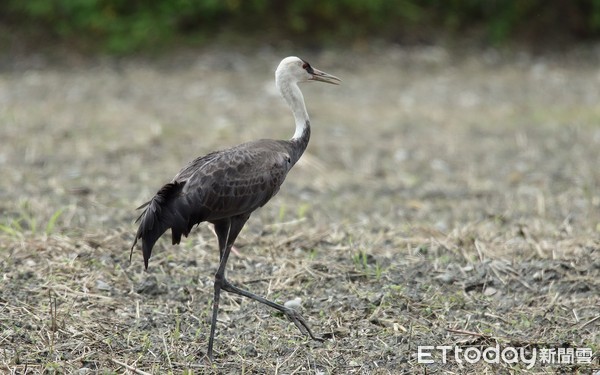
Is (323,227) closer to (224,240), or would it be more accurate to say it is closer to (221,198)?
(224,240)

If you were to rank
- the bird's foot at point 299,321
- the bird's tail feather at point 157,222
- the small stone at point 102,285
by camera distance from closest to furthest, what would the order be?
the bird's tail feather at point 157,222 < the bird's foot at point 299,321 < the small stone at point 102,285

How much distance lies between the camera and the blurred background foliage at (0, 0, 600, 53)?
1466 cm

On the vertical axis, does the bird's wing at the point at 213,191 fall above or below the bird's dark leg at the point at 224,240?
above

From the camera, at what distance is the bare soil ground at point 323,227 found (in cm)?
487

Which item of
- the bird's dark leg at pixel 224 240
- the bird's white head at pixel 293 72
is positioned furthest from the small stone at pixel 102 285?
the bird's white head at pixel 293 72

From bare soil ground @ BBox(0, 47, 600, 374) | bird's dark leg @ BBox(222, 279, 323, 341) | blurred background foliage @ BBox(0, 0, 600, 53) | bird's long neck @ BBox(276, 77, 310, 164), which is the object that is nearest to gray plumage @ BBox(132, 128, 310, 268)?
bird's long neck @ BBox(276, 77, 310, 164)

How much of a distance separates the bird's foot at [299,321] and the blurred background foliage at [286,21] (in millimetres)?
10096

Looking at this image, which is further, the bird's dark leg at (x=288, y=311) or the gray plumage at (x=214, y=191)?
the bird's dark leg at (x=288, y=311)

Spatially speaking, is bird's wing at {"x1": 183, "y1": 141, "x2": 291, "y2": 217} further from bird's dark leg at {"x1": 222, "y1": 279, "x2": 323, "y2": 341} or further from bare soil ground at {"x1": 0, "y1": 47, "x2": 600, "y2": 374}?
bare soil ground at {"x1": 0, "y1": 47, "x2": 600, "y2": 374}

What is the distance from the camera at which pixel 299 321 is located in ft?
16.3

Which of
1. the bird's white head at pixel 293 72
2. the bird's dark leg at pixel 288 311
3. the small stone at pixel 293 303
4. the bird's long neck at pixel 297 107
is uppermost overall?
the bird's white head at pixel 293 72

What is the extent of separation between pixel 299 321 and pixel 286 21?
10.6 meters

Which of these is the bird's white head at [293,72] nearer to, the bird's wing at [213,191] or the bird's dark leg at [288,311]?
the bird's wing at [213,191]

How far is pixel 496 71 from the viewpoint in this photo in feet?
45.7
